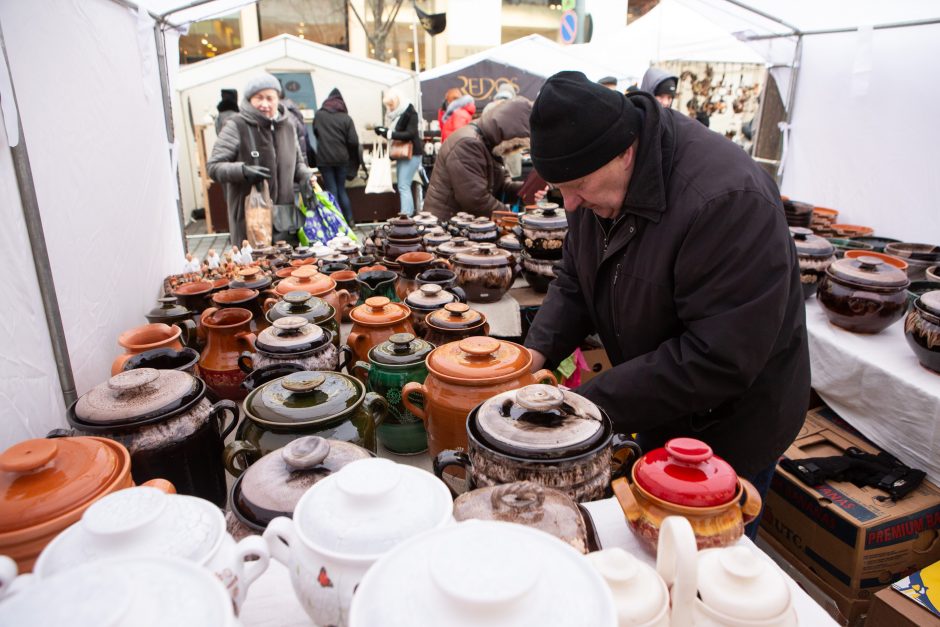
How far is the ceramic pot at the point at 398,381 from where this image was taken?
1687mm

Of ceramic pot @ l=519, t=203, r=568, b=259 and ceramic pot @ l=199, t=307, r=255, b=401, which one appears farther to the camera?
ceramic pot @ l=519, t=203, r=568, b=259

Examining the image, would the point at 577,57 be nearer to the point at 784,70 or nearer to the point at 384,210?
the point at 384,210

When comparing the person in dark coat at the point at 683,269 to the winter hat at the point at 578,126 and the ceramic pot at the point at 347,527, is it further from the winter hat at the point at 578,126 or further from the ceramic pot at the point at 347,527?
the ceramic pot at the point at 347,527

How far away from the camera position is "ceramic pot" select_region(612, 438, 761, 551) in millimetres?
994

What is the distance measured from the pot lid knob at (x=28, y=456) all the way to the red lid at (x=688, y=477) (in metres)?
1.07

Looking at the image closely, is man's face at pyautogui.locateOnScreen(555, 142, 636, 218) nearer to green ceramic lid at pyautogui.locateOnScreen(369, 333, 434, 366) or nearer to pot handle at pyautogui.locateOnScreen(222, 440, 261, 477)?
green ceramic lid at pyautogui.locateOnScreen(369, 333, 434, 366)

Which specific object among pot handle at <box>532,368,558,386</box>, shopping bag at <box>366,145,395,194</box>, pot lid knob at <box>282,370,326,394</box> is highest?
shopping bag at <box>366,145,395,194</box>

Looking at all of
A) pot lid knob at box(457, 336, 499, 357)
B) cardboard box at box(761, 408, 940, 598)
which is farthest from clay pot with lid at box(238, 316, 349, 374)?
cardboard box at box(761, 408, 940, 598)

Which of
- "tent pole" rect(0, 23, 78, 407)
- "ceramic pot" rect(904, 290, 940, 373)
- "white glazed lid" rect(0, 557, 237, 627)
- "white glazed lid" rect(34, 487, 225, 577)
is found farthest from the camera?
"ceramic pot" rect(904, 290, 940, 373)

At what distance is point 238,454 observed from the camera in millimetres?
1260

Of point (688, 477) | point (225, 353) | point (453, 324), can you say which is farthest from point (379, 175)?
point (688, 477)

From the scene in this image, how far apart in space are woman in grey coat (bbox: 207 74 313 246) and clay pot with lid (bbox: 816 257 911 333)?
3.98 meters

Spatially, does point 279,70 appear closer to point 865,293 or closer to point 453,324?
point 453,324

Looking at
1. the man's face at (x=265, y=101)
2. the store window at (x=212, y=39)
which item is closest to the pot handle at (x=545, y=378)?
the man's face at (x=265, y=101)
